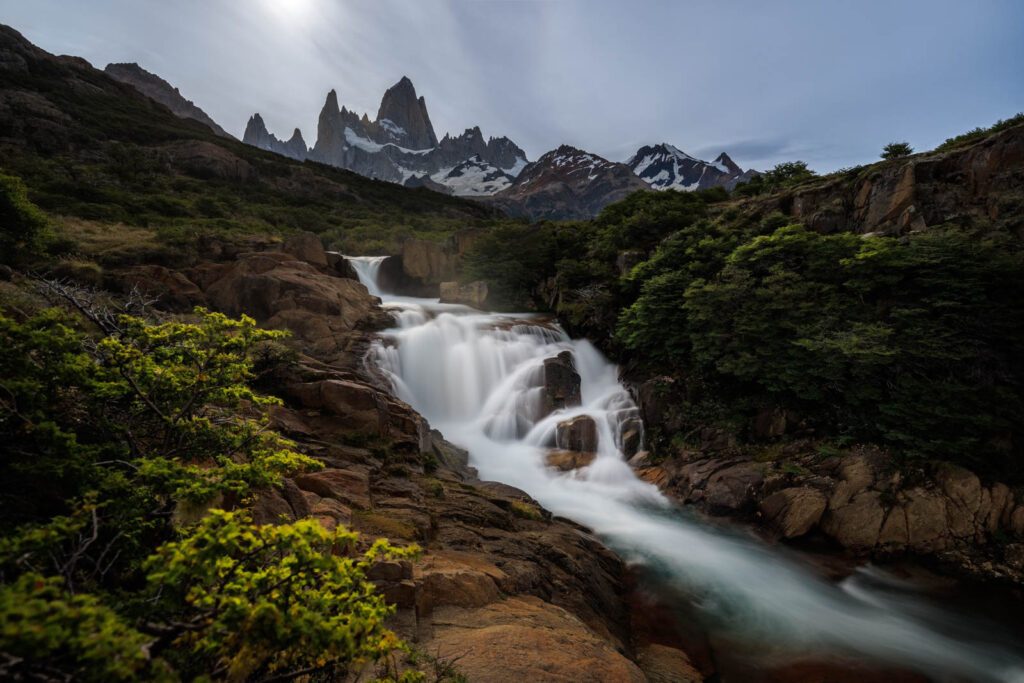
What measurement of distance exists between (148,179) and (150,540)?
51181 mm

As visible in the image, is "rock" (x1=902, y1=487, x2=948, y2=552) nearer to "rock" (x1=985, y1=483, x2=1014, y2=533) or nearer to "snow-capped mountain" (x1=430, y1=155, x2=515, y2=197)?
"rock" (x1=985, y1=483, x2=1014, y2=533)

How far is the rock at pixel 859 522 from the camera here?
1049cm

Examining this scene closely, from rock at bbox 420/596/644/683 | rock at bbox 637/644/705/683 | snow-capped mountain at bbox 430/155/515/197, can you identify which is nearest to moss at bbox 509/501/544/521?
rock at bbox 637/644/705/683

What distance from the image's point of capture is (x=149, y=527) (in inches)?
145

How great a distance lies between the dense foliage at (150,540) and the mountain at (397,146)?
162 metres

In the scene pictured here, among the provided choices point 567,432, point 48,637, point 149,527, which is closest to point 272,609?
point 48,637

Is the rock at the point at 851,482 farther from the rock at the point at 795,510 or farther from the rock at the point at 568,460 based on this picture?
the rock at the point at 568,460

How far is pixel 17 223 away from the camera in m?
12.2

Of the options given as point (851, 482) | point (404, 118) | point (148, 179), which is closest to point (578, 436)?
point (851, 482)

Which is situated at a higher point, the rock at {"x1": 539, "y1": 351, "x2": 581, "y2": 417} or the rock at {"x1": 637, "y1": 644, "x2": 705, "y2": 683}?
the rock at {"x1": 539, "y1": 351, "x2": 581, "y2": 417}

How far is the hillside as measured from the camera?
25.1 m

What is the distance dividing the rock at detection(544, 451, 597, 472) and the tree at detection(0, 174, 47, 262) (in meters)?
18.3

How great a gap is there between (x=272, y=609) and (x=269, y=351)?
10399 mm

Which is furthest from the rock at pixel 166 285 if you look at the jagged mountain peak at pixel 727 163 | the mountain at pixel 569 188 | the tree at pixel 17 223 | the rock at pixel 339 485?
the jagged mountain peak at pixel 727 163
